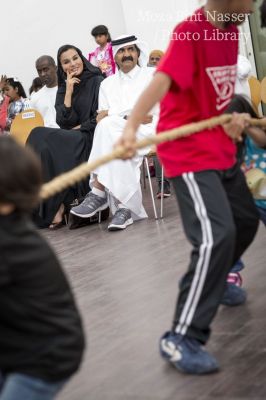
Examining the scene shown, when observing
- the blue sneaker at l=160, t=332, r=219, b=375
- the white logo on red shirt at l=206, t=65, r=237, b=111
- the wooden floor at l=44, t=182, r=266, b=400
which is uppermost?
the white logo on red shirt at l=206, t=65, r=237, b=111

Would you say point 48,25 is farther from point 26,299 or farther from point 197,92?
point 26,299

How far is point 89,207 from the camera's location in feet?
22.5

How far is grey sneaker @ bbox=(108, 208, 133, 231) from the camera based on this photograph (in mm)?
6395

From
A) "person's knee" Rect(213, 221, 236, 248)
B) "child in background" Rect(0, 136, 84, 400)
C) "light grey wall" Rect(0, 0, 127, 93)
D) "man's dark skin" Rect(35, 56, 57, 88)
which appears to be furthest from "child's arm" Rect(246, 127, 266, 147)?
"light grey wall" Rect(0, 0, 127, 93)

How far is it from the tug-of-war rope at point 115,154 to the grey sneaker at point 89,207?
12.9 feet

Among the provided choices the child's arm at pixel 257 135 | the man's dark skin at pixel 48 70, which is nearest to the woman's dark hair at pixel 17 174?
the child's arm at pixel 257 135

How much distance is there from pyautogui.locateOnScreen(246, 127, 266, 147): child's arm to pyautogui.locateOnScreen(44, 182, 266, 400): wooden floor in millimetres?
660

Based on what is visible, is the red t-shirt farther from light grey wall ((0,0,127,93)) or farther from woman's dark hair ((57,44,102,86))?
light grey wall ((0,0,127,93))

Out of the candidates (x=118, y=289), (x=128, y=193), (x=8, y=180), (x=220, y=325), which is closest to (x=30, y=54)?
(x=128, y=193)

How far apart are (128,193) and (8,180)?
15.7ft

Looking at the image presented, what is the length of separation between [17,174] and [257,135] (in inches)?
65.2

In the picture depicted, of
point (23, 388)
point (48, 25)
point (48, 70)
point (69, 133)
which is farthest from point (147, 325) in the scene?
point (48, 25)

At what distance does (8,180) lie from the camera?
73.4 inches

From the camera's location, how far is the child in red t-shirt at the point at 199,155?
279 cm
